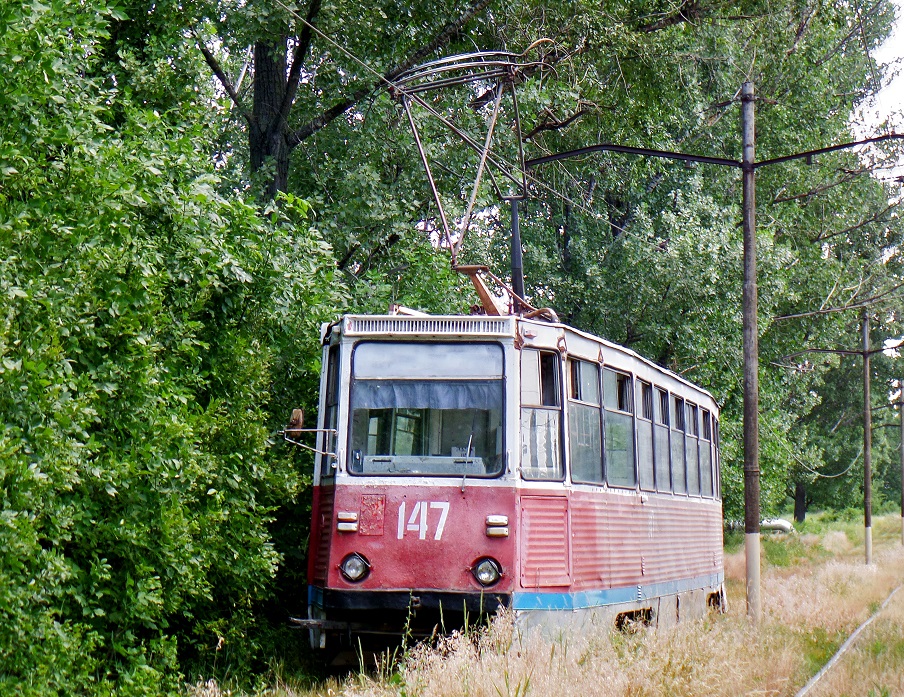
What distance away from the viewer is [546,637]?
953 centimetres

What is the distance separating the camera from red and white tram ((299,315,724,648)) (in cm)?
965

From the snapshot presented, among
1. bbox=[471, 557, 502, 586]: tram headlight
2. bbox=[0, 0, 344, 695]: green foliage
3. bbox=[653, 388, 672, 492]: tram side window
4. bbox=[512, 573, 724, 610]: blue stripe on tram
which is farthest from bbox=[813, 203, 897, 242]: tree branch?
bbox=[471, 557, 502, 586]: tram headlight

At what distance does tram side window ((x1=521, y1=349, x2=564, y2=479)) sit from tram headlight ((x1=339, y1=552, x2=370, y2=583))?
153 cm

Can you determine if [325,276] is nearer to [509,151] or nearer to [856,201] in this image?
[509,151]

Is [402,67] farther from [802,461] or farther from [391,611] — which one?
[802,461]

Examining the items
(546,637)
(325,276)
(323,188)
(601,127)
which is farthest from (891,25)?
(546,637)

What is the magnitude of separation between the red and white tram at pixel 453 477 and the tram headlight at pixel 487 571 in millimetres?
11

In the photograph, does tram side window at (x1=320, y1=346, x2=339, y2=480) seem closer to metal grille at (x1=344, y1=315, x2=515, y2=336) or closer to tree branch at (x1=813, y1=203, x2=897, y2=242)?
metal grille at (x1=344, y1=315, x2=515, y2=336)

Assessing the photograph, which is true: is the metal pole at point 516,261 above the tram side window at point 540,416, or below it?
above

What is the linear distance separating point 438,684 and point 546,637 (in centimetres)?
196

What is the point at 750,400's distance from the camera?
1565cm

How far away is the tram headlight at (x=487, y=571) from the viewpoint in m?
9.58

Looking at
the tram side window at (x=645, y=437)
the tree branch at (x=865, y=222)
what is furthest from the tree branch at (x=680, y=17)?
the tree branch at (x=865, y=222)

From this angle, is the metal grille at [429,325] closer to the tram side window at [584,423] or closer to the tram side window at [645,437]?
the tram side window at [584,423]
